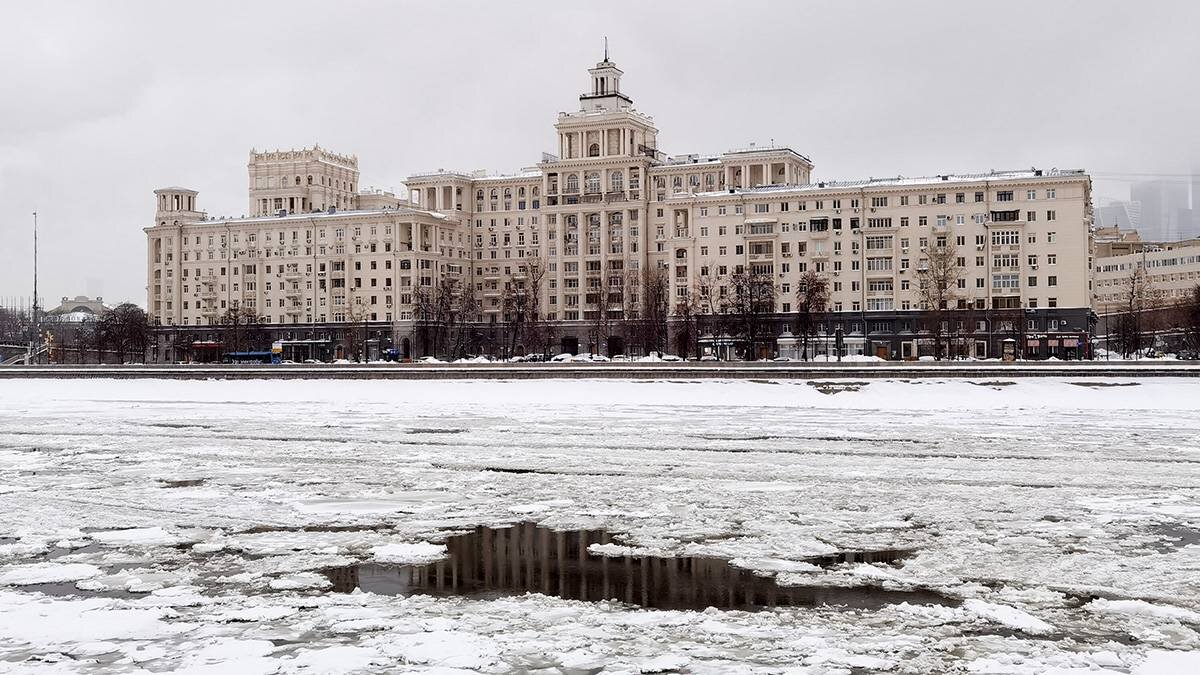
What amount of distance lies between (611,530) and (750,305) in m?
105

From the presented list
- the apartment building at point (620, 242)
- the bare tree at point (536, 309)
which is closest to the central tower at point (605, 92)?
the apartment building at point (620, 242)

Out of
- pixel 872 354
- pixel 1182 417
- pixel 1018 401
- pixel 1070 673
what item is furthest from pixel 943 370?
pixel 872 354

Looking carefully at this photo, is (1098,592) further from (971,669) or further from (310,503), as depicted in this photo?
(310,503)

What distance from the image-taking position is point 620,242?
492 feet

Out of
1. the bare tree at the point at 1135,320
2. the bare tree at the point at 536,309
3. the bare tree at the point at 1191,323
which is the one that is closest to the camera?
the bare tree at the point at 1191,323

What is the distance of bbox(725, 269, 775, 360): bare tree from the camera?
371ft

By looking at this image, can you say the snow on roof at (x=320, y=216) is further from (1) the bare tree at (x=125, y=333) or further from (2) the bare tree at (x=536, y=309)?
(1) the bare tree at (x=125, y=333)

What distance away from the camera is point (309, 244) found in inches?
6152

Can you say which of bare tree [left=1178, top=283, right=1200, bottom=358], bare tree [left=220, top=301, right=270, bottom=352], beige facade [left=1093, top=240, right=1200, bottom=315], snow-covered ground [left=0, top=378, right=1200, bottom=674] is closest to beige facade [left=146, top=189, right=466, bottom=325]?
bare tree [left=220, top=301, right=270, bottom=352]

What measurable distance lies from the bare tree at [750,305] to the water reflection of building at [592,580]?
314 feet

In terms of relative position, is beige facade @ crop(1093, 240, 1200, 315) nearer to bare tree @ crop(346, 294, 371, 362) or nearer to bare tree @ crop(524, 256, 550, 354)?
bare tree @ crop(524, 256, 550, 354)

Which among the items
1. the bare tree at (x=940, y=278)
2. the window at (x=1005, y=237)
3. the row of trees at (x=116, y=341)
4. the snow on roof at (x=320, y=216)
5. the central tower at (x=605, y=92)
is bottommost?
the row of trees at (x=116, y=341)

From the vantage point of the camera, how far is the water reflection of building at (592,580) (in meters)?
11.1

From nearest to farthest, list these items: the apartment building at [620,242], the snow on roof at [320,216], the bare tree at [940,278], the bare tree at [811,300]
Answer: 1. the bare tree at [940,278]
2. the bare tree at [811,300]
3. the apartment building at [620,242]
4. the snow on roof at [320,216]
